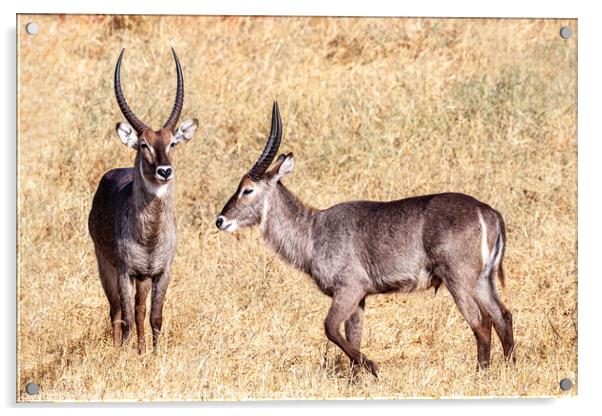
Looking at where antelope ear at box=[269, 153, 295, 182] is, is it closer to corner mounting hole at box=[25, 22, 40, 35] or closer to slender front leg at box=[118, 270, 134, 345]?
slender front leg at box=[118, 270, 134, 345]

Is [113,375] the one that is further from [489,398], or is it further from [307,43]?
[307,43]

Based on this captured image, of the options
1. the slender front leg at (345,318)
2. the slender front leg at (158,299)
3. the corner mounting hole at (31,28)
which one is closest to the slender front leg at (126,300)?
the slender front leg at (158,299)

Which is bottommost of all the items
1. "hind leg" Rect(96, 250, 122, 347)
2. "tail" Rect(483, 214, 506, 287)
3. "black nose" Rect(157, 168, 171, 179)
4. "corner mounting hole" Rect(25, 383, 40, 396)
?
"corner mounting hole" Rect(25, 383, 40, 396)

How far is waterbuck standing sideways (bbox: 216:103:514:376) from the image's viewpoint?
298 inches

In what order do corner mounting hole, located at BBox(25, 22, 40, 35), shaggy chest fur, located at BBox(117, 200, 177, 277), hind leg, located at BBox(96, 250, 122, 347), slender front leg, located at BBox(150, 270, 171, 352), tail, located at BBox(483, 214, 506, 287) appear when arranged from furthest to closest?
hind leg, located at BBox(96, 250, 122, 347)
slender front leg, located at BBox(150, 270, 171, 352)
shaggy chest fur, located at BBox(117, 200, 177, 277)
corner mounting hole, located at BBox(25, 22, 40, 35)
tail, located at BBox(483, 214, 506, 287)

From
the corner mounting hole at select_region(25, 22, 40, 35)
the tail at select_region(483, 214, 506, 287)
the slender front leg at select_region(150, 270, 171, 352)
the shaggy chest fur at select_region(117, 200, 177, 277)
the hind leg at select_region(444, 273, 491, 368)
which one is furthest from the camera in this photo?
the slender front leg at select_region(150, 270, 171, 352)

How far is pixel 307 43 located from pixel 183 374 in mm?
3200

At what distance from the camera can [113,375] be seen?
25.0 ft

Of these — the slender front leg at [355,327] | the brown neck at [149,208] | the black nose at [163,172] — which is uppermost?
the black nose at [163,172]

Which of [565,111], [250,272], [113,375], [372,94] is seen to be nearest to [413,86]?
[372,94]

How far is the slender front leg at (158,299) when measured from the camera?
798 cm

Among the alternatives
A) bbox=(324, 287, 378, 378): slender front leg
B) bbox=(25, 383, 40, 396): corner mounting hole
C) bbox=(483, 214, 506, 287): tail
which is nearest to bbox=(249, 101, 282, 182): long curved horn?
bbox=(324, 287, 378, 378): slender front leg

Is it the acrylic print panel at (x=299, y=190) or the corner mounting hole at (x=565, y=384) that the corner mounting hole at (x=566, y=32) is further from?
the corner mounting hole at (x=565, y=384)

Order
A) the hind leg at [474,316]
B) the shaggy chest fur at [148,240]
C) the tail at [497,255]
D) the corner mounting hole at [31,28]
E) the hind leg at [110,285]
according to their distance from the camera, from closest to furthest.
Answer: the hind leg at [474,316] → the tail at [497,255] → the corner mounting hole at [31,28] → the shaggy chest fur at [148,240] → the hind leg at [110,285]
